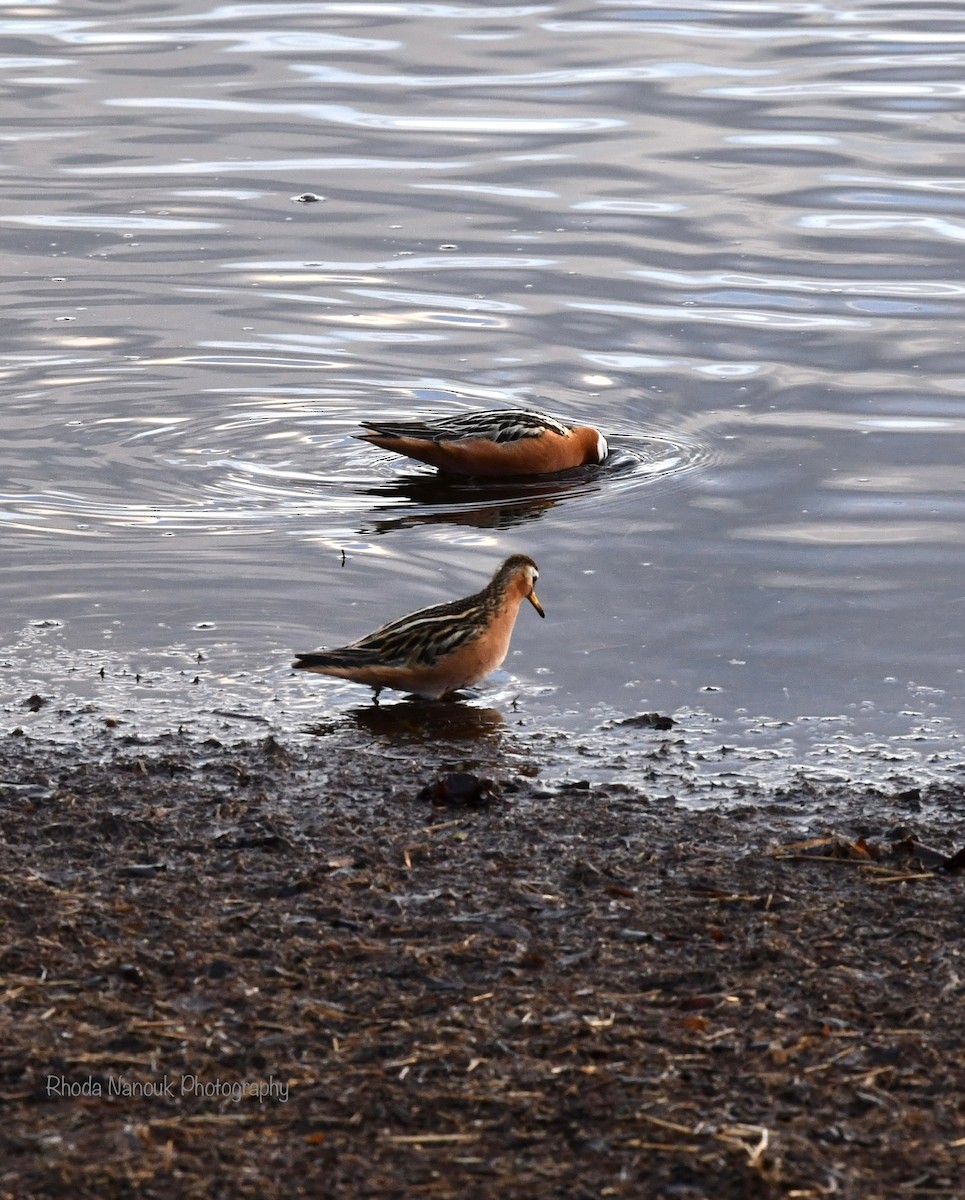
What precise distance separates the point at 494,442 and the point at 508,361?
237 centimetres

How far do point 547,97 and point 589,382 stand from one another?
9.28m

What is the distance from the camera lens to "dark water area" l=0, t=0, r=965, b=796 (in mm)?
9172

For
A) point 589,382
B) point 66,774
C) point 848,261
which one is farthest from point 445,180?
point 66,774

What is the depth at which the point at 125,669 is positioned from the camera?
29.2 feet

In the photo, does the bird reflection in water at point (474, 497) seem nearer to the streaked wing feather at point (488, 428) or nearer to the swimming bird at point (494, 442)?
the swimming bird at point (494, 442)

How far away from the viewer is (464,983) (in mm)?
5590

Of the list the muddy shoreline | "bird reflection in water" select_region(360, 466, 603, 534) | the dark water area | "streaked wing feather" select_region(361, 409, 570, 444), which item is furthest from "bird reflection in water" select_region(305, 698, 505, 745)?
"streaked wing feather" select_region(361, 409, 570, 444)

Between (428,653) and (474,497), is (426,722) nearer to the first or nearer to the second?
(428,653)

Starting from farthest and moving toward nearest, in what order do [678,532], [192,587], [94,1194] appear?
[678,532]
[192,587]
[94,1194]

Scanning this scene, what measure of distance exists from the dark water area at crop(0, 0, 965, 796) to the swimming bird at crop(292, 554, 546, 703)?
0.70 feet

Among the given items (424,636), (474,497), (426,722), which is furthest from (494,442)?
(426,722)

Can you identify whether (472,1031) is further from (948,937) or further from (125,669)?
(125,669)

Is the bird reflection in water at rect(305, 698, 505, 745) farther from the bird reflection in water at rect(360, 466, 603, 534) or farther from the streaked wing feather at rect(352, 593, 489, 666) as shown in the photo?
the bird reflection in water at rect(360, 466, 603, 534)

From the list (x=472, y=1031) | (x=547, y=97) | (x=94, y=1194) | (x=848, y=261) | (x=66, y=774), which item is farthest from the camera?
(x=547, y=97)
